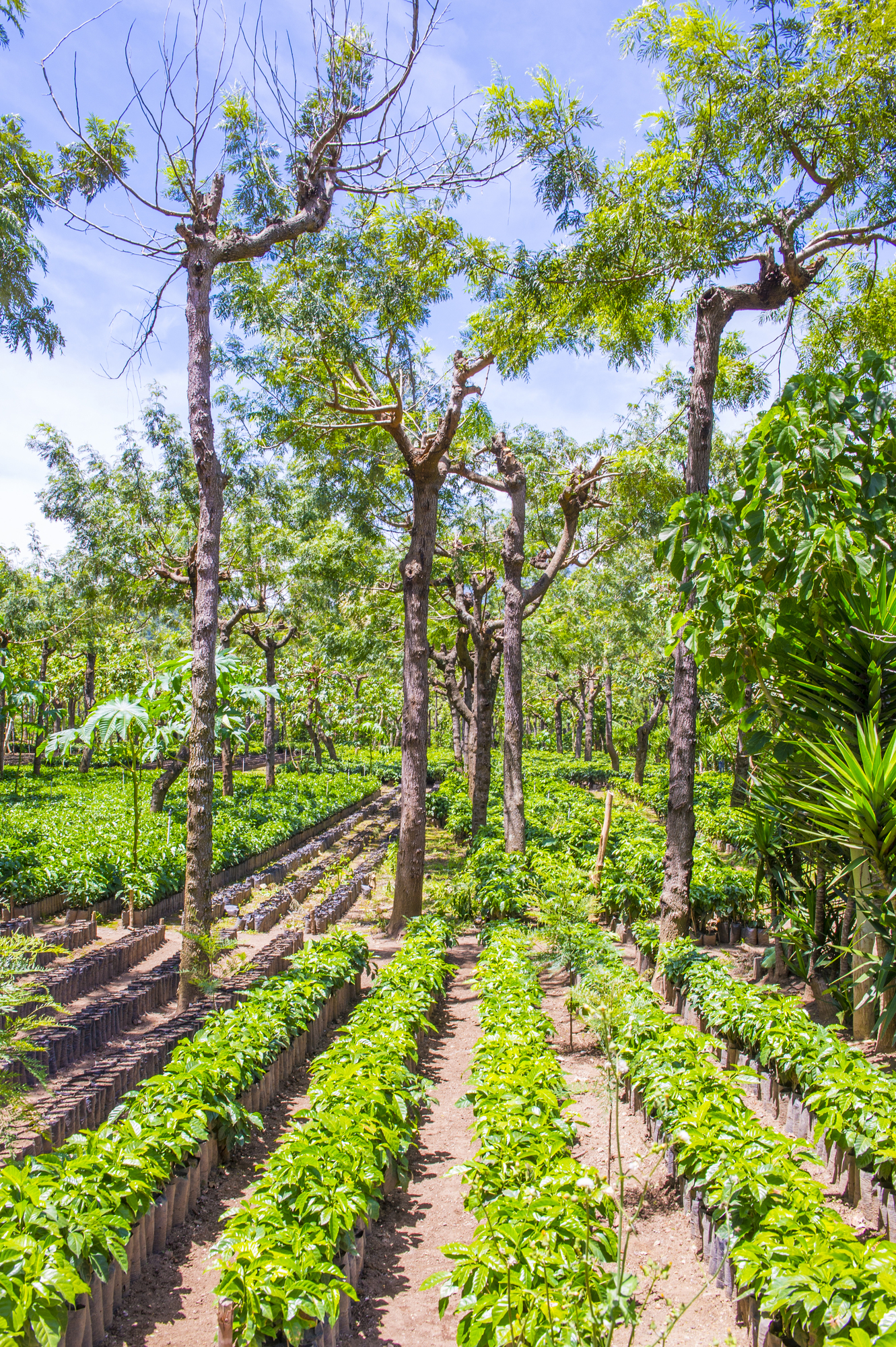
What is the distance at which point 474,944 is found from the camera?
10609 mm

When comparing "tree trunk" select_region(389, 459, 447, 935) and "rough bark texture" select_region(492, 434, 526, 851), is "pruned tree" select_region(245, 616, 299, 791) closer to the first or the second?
"rough bark texture" select_region(492, 434, 526, 851)

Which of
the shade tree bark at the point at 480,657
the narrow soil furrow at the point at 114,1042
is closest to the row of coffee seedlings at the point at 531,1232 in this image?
the narrow soil furrow at the point at 114,1042

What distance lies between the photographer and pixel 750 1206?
11.5 ft

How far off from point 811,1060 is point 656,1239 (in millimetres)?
1411

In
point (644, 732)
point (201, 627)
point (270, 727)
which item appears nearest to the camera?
point (201, 627)

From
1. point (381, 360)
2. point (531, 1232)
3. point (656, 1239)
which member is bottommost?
point (656, 1239)

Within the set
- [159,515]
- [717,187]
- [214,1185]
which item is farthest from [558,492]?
[214,1185]

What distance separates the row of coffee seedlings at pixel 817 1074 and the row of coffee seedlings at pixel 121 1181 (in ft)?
10.7

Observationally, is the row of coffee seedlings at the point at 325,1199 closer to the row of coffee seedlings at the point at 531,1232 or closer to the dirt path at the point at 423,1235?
the dirt path at the point at 423,1235

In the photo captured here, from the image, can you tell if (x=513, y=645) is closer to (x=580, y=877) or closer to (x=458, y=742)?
(x=580, y=877)

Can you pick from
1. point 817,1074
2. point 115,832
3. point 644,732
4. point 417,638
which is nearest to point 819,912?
point 817,1074

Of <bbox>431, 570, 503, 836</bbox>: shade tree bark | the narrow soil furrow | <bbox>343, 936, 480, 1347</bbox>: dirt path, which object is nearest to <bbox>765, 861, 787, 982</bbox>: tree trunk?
<bbox>343, 936, 480, 1347</bbox>: dirt path

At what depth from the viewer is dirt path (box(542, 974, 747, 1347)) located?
137 inches

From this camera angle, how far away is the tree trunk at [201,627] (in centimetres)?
725
